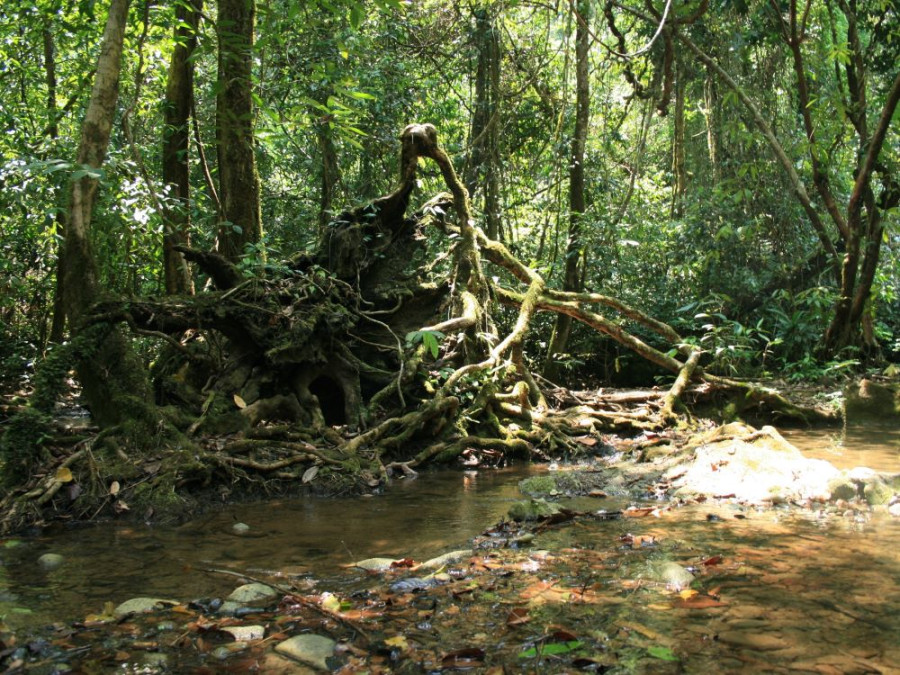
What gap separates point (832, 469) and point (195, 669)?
173 inches

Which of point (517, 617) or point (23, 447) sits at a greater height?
point (23, 447)

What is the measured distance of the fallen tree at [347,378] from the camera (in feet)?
16.6

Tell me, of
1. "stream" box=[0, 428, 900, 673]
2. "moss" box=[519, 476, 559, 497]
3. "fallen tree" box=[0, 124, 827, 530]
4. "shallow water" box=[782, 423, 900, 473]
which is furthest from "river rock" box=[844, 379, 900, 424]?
"moss" box=[519, 476, 559, 497]

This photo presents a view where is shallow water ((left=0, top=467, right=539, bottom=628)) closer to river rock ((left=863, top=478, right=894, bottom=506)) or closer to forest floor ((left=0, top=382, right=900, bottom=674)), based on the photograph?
forest floor ((left=0, top=382, right=900, bottom=674))

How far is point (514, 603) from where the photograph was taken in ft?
9.42

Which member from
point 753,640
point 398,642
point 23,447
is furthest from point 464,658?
point 23,447

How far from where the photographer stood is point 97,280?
5406 millimetres

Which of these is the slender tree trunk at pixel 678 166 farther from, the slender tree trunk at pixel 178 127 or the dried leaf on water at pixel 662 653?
the dried leaf on water at pixel 662 653

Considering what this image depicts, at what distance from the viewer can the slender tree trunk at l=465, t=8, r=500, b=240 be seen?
11.0 meters

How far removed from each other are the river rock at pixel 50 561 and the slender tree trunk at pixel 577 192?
7.70 metres

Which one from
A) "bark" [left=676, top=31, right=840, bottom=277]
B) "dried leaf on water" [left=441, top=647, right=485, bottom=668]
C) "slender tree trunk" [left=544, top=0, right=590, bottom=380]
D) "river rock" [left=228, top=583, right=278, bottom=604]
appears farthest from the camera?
"slender tree trunk" [left=544, top=0, right=590, bottom=380]

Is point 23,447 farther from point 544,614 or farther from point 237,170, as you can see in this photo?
point 237,170

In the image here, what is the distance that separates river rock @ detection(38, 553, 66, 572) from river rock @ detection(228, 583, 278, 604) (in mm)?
1116

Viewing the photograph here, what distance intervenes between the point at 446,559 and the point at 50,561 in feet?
6.71
